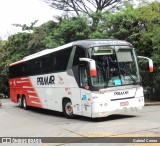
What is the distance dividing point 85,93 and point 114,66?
1597 mm

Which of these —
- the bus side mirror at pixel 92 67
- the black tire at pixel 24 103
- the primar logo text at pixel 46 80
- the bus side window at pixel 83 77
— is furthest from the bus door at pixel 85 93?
the black tire at pixel 24 103

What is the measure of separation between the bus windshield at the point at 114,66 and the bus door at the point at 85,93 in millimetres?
531

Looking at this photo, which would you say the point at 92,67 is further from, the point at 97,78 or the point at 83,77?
the point at 83,77

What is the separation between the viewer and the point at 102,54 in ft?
46.3

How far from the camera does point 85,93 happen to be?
1420 cm

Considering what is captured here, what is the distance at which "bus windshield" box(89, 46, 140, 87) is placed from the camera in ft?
45.3

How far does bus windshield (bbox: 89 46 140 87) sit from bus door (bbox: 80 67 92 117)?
0.53 metres

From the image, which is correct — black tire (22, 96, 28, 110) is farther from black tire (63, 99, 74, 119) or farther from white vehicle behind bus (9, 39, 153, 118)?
black tire (63, 99, 74, 119)

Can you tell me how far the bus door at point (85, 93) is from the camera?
13977 millimetres

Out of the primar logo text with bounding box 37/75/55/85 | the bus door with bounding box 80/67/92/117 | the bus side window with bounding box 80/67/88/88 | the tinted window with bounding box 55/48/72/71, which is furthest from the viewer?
the primar logo text with bounding box 37/75/55/85

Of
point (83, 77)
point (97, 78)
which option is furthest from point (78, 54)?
point (97, 78)

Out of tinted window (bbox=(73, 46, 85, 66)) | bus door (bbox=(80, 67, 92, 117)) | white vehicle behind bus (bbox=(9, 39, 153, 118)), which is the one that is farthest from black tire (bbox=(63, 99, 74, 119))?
tinted window (bbox=(73, 46, 85, 66))

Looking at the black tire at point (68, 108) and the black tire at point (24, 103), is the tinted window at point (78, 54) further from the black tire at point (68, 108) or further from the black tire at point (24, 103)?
the black tire at point (24, 103)

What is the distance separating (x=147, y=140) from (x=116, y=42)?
627cm
